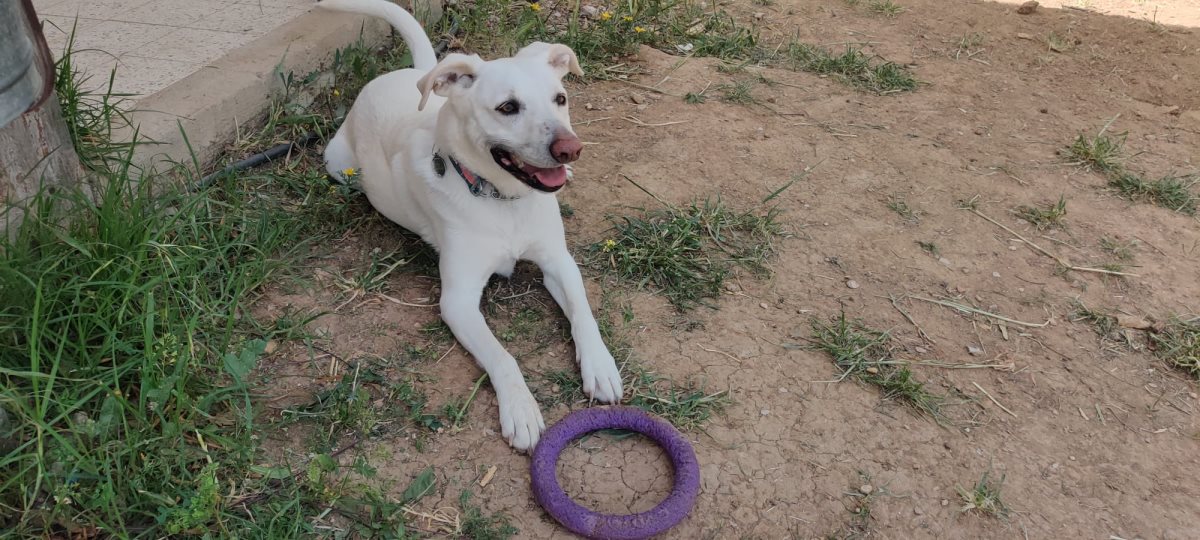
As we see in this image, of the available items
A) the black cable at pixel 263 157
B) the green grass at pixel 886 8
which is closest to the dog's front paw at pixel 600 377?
the black cable at pixel 263 157

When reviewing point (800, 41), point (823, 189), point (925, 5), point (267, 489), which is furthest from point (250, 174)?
point (925, 5)

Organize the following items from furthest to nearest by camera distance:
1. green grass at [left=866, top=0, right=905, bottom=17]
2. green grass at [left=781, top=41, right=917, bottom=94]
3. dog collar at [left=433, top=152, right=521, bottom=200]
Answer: green grass at [left=866, top=0, right=905, bottom=17], green grass at [left=781, top=41, right=917, bottom=94], dog collar at [left=433, top=152, right=521, bottom=200]

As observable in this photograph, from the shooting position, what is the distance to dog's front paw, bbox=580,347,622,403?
2.47 m

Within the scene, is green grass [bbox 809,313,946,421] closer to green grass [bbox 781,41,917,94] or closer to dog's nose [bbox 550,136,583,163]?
dog's nose [bbox 550,136,583,163]

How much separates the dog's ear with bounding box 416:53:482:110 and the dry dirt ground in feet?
2.38

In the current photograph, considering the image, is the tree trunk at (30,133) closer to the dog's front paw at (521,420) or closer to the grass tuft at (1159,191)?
the dog's front paw at (521,420)

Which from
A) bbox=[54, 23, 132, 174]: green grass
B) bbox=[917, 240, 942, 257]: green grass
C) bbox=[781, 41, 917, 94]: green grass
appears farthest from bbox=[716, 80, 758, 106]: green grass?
bbox=[54, 23, 132, 174]: green grass

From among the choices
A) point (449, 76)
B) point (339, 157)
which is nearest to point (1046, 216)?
point (449, 76)

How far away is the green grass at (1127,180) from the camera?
366cm

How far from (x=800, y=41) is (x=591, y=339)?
125 inches

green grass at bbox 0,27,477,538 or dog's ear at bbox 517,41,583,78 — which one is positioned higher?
dog's ear at bbox 517,41,583,78

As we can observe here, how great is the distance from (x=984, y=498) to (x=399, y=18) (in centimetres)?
280

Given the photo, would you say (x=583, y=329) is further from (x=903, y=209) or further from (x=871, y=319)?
(x=903, y=209)

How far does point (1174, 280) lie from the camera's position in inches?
126
